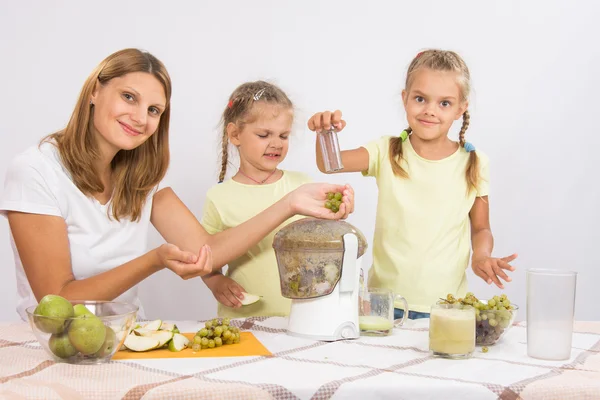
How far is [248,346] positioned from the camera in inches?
57.1

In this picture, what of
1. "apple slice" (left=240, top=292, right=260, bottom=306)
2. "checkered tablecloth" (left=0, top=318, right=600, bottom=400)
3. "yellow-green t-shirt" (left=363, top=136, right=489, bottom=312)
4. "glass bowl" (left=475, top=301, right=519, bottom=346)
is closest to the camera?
"checkered tablecloth" (left=0, top=318, right=600, bottom=400)

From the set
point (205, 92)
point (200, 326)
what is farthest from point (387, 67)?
point (200, 326)

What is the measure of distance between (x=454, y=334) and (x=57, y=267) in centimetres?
99

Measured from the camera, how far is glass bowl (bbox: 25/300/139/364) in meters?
1.24

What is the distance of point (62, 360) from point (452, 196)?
1327 millimetres

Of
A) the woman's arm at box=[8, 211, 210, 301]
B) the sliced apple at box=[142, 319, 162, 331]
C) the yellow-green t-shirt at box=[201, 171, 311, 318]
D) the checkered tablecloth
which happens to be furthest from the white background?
the checkered tablecloth

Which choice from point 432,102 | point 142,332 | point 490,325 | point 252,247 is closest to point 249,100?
point 252,247

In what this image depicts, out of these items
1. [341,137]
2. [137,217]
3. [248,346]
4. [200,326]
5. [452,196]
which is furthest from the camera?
[341,137]

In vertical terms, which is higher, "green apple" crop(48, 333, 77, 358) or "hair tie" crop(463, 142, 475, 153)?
"hair tie" crop(463, 142, 475, 153)

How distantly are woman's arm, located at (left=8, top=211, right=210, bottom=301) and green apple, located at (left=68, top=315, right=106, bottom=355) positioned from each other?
43 centimetres

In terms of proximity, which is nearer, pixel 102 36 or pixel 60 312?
pixel 60 312

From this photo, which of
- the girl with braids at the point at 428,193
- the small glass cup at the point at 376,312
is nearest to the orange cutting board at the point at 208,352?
the small glass cup at the point at 376,312

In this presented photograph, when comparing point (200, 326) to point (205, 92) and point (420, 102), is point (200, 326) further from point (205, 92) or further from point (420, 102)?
point (205, 92)

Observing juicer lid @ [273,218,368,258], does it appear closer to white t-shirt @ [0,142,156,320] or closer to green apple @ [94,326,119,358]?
green apple @ [94,326,119,358]
